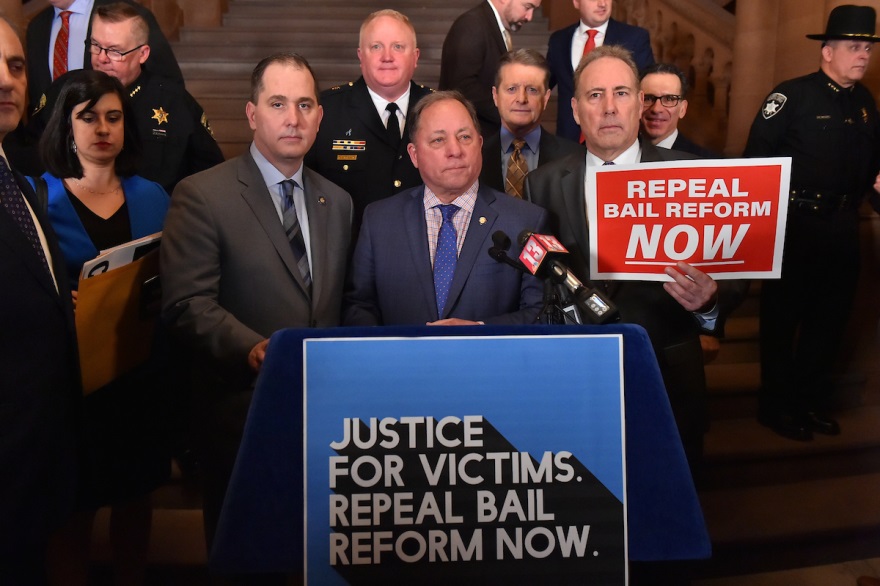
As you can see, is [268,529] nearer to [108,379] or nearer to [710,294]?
[108,379]

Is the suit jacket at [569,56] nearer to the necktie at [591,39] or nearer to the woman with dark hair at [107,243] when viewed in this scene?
the necktie at [591,39]

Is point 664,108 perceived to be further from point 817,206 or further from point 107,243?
point 107,243

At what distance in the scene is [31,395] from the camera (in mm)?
2006

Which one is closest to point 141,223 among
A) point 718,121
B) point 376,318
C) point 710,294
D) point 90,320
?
point 90,320

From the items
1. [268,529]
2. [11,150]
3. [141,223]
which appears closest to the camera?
[268,529]

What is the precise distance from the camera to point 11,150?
341 cm

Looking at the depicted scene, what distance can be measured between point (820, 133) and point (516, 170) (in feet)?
5.79

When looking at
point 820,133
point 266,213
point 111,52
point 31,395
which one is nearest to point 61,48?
point 111,52

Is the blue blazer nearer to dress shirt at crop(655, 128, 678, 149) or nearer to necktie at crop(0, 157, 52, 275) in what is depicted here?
necktie at crop(0, 157, 52, 275)

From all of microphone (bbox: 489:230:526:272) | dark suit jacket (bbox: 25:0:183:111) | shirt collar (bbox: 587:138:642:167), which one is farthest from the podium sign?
dark suit jacket (bbox: 25:0:183:111)

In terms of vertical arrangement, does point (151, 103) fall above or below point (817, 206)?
above

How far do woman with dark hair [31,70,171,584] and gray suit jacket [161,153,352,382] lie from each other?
0.41m

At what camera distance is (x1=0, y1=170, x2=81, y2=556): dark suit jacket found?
1968 millimetres

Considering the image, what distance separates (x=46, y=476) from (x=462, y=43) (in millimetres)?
2851
